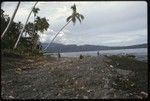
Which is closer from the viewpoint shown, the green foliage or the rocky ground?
the rocky ground

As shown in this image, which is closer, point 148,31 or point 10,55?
point 148,31

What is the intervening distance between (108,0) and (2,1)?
1.46 metres

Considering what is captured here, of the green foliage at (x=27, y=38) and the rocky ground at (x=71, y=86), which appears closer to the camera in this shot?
the rocky ground at (x=71, y=86)

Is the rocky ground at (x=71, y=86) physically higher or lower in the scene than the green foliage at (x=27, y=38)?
lower

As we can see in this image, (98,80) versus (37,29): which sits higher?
(37,29)

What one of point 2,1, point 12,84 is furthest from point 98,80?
point 2,1

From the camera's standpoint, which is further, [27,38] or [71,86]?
[27,38]

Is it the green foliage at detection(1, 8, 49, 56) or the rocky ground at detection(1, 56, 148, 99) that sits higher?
the green foliage at detection(1, 8, 49, 56)

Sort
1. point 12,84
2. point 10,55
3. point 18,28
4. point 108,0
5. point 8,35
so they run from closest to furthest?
point 108,0
point 12,84
point 10,55
point 8,35
point 18,28

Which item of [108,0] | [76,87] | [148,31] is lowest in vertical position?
[76,87]

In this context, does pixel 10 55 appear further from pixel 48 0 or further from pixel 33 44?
pixel 48 0

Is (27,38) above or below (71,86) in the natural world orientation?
above

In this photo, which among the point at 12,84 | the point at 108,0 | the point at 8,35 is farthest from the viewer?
the point at 8,35

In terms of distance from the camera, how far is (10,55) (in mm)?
33688
